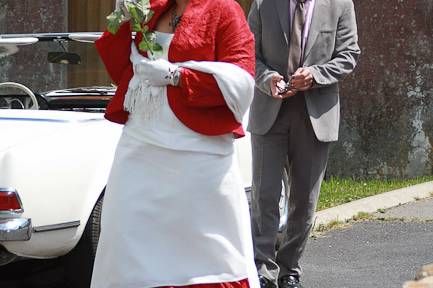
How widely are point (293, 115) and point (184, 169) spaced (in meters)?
1.47

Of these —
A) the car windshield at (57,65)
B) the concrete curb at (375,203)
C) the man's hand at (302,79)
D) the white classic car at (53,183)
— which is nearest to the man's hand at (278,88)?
the man's hand at (302,79)

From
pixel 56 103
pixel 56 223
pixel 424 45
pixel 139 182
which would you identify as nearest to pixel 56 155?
pixel 56 223

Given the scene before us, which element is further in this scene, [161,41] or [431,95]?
[431,95]

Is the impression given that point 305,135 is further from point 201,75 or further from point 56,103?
point 56,103

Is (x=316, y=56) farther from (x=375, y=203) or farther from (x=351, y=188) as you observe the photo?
(x=351, y=188)

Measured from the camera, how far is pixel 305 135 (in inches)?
214

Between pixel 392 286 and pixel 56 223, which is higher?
pixel 56 223

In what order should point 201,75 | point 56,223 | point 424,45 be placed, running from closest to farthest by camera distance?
point 201,75
point 56,223
point 424,45

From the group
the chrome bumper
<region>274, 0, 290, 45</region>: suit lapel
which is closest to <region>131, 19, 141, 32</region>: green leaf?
the chrome bumper

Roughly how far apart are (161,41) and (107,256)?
937 mm

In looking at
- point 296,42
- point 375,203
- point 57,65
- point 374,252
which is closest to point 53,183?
point 296,42

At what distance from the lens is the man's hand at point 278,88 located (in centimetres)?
529

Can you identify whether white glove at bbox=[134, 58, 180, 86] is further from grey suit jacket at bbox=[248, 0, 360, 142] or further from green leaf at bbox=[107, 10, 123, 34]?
grey suit jacket at bbox=[248, 0, 360, 142]

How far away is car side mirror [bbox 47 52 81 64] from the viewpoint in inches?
257
